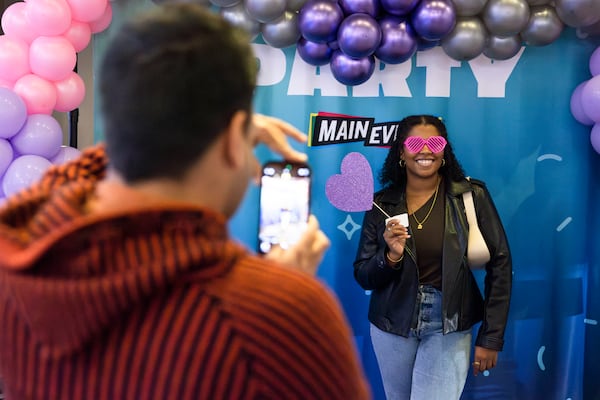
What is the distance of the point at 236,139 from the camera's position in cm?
81

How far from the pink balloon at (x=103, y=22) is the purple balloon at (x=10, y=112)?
0.54 m

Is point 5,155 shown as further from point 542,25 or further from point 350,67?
point 542,25

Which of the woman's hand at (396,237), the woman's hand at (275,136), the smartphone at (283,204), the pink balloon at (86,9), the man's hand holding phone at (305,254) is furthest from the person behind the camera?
the pink balloon at (86,9)

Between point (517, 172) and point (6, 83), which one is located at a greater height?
point (6, 83)

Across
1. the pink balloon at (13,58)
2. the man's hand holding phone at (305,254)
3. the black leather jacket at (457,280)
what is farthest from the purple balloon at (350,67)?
the man's hand holding phone at (305,254)

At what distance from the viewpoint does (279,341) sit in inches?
29.4

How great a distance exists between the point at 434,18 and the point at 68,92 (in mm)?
1682

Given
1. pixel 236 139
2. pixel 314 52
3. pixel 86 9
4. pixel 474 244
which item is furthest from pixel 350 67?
pixel 236 139

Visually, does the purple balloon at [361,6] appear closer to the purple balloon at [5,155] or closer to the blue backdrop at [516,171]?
the blue backdrop at [516,171]

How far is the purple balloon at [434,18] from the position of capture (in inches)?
108

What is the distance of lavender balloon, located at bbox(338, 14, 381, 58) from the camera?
2719 mm

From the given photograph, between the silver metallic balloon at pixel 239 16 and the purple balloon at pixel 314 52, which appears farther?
the purple balloon at pixel 314 52

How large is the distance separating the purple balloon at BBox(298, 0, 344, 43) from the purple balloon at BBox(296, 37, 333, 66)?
124mm

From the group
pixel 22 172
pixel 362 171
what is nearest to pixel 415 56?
pixel 362 171
